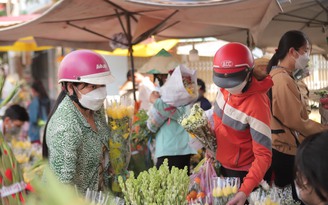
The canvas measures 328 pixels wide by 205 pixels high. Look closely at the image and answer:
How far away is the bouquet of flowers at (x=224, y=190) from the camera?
334 cm

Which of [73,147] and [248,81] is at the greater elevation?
[248,81]

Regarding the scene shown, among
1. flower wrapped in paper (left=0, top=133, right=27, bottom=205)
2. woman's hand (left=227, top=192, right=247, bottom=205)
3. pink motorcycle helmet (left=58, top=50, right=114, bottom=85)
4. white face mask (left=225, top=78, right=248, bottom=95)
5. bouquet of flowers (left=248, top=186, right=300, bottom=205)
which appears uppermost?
pink motorcycle helmet (left=58, top=50, right=114, bottom=85)

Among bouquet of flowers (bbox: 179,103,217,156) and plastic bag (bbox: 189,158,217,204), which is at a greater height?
bouquet of flowers (bbox: 179,103,217,156)

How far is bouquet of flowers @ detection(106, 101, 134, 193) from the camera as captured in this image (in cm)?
394

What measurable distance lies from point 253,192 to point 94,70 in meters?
1.22

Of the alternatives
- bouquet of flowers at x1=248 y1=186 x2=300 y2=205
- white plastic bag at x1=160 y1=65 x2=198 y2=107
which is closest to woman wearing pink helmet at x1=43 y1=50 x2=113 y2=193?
bouquet of flowers at x1=248 y1=186 x2=300 y2=205

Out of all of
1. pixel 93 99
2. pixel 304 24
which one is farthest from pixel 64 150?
pixel 304 24

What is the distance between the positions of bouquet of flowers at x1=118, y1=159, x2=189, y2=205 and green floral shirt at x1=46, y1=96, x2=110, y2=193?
0.45m

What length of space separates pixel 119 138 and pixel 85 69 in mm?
819

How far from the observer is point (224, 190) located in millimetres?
3342

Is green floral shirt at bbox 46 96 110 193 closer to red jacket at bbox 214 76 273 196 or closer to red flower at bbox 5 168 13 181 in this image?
red jacket at bbox 214 76 273 196

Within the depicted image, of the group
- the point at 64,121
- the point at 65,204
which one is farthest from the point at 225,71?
the point at 65,204

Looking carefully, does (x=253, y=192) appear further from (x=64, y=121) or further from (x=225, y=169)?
(x=64, y=121)

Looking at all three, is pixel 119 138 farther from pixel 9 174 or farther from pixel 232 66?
pixel 9 174
